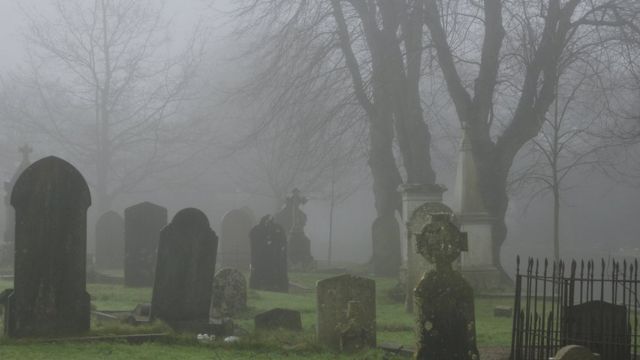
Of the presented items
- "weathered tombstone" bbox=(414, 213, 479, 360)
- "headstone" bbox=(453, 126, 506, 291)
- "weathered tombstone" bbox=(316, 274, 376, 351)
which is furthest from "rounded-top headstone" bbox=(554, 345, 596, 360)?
"headstone" bbox=(453, 126, 506, 291)

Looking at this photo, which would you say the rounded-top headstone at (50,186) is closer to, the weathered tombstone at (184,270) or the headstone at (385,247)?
the weathered tombstone at (184,270)

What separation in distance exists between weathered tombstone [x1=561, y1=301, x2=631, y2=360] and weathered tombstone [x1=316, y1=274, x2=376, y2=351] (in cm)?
255

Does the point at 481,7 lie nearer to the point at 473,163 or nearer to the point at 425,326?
the point at 473,163

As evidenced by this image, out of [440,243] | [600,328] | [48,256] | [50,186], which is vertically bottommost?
[600,328]

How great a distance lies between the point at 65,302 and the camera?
1006 centimetres

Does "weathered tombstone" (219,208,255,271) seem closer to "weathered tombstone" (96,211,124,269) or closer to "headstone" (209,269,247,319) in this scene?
"weathered tombstone" (96,211,124,269)

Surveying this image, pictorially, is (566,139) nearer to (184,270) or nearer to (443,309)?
(184,270)

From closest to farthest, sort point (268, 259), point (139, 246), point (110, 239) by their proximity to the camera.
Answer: point (139, 246) → point (268, 259) → point (110, 239)

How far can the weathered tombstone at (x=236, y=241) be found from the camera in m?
26.9

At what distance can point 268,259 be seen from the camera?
61.5 ft

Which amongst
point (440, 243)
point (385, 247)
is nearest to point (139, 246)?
point (385, 247)

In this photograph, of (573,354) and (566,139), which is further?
(566,139)

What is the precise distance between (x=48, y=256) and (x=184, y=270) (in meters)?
2.12

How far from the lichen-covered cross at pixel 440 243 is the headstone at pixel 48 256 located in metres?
4.59
